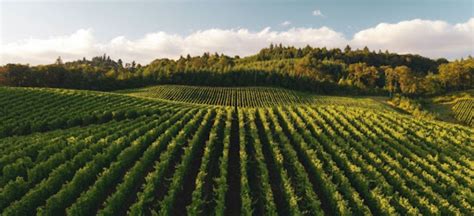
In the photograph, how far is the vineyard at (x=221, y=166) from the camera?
638 inches

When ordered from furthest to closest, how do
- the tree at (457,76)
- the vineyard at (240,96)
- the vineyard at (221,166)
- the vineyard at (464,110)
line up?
the tree at (457,76)
the vineyard at (240,96)
the vineyard at (464,110)
the vineyard at (221,166)

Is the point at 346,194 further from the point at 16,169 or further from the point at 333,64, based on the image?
the point at 333,64

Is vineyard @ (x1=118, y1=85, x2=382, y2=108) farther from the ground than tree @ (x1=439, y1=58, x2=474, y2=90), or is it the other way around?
tree @ (x1=439, y1=58, x2=474, y2=90)

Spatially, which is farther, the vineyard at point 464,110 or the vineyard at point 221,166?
the vineyard at point 464,110

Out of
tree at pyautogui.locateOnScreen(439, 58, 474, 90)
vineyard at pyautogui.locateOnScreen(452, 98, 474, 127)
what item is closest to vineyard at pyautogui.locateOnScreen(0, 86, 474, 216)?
vineyard at pyautogui.locateOnScreen(452, 98, 474, 127)

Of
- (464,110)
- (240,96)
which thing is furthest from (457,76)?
(240,96)

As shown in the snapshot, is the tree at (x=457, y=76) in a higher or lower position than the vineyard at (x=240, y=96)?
higher

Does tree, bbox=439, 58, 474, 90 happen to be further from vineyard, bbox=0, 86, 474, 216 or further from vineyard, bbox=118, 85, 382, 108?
vineyard, bbox=0, 86, 474, 216

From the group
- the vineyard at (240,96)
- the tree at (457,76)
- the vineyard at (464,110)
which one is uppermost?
the tree at (457,76)

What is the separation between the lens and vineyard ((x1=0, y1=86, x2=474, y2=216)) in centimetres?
1620

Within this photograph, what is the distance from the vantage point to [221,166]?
19984 millimetres

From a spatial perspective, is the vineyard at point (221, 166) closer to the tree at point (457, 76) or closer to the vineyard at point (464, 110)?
the vineyard at point (464, 110)

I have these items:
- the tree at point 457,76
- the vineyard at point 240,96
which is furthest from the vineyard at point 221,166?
the tree at point 457,76

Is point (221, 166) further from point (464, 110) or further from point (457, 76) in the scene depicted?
point (457, 76)
